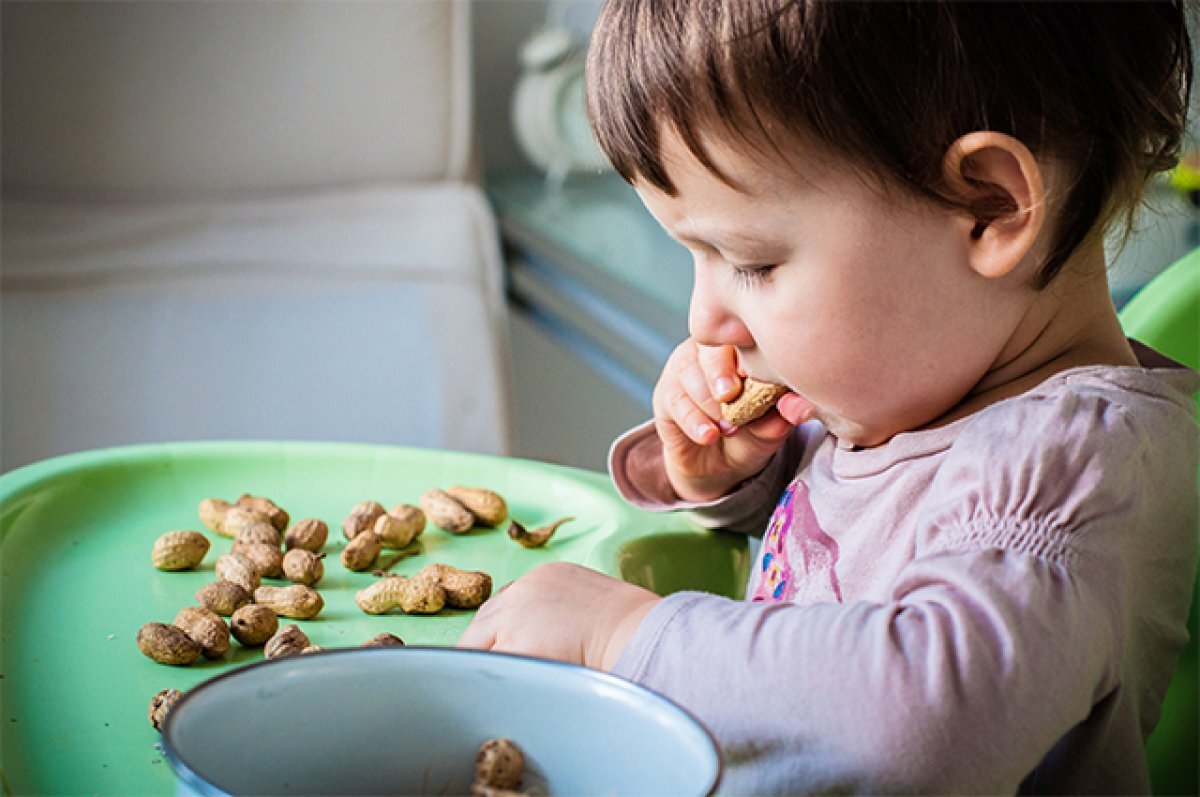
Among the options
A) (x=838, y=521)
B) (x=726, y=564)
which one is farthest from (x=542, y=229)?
(x=838, y=521)

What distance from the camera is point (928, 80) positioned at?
21.8 inches

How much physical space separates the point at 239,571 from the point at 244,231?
1.25 meters

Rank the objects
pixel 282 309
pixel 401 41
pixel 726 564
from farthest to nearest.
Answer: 1. pixel 401 41
2. pixel 282 309
3. pixel 726 564

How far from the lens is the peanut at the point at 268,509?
87 centimetres

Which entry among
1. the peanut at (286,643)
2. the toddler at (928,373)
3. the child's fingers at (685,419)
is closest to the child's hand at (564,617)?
the toddler at (928,373)

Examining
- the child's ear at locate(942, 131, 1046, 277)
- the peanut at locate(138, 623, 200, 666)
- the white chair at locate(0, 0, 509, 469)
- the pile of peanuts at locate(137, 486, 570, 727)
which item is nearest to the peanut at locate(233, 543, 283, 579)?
the pile of peanuts at locate(137, 486, 570, 727)

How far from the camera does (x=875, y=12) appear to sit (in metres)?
0.54

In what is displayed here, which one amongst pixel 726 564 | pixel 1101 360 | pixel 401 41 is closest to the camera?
pixel 1101 360

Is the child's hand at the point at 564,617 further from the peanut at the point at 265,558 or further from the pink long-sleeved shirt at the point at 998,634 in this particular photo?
the peanut at the point at 265,558

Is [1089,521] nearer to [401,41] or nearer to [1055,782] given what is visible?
[1055,782]

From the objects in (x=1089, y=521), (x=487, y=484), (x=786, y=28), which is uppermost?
(x=786, y=28)

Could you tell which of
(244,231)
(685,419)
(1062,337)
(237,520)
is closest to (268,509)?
(237,520)

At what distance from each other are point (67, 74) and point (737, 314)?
1.53m

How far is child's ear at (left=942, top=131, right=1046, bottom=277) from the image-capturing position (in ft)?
1.86
